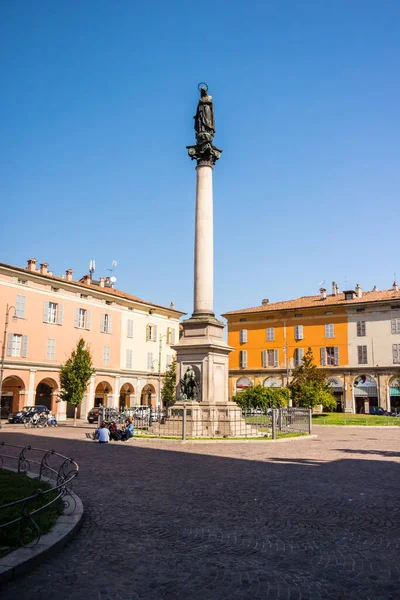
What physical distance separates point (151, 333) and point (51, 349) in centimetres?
1341

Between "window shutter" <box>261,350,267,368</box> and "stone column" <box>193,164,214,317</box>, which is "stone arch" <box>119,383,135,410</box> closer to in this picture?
"window shutter" <box>261,350,267,368</box>

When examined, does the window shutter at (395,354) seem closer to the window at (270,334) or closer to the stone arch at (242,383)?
the window at (270,334)

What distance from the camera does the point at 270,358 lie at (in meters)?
60.4

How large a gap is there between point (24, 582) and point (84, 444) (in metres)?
14.5

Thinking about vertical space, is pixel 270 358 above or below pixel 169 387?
above

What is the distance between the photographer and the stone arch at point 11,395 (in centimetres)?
4128

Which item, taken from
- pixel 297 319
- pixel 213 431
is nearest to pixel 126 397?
pixel 297 319

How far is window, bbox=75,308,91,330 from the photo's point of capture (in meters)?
46.2

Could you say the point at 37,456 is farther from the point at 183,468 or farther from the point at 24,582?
the point at 24,582

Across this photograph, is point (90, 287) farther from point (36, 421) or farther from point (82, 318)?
point (36, 421)

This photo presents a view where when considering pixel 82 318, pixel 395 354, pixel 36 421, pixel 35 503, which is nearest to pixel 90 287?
pixel 82 318

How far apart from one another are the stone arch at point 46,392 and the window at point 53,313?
4882 millimetres

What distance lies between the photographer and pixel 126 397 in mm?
52469

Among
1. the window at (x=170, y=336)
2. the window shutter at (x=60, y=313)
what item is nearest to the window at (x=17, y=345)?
the window shutter at (x=60, y=313)
